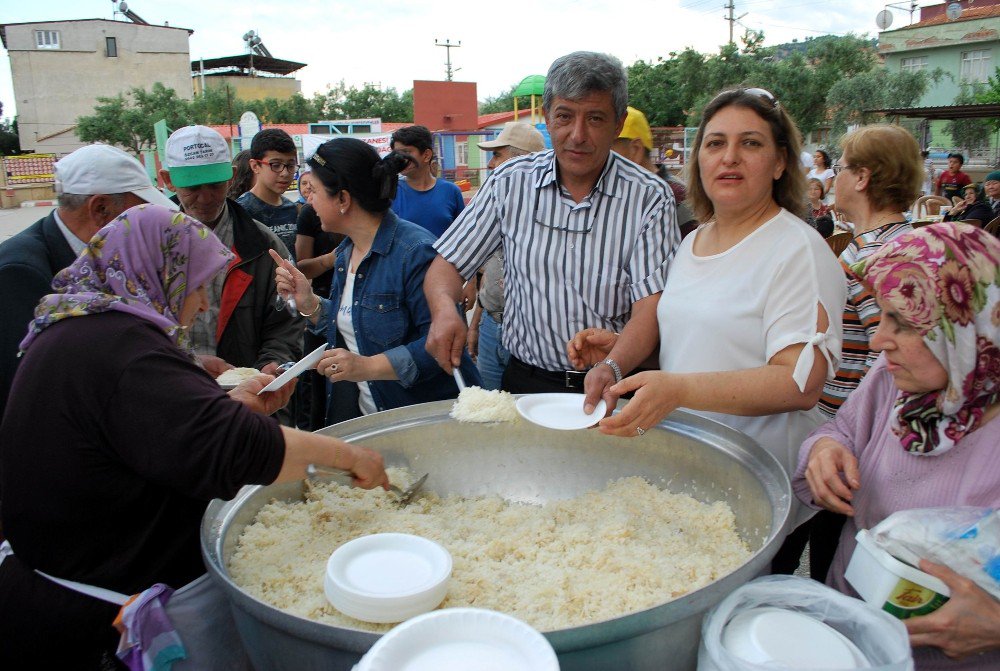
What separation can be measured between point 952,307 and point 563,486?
1.03m

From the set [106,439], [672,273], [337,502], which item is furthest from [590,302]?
[106,439]

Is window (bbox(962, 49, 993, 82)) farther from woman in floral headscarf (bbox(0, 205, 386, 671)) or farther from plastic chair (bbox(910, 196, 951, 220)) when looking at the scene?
woman in floral headscarf (bbox(0, 205, 386, 671))

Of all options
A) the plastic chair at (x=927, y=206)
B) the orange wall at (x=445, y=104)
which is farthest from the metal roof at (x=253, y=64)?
the plastic chair at (x=927, y=206)

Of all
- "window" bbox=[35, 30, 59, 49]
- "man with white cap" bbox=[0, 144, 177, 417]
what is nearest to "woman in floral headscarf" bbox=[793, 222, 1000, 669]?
"man with white cap" bbox=[0, 144, 177, 417]

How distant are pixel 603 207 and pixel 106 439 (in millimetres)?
1465

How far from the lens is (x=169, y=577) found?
135cm

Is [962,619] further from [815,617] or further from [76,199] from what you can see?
[76,199]

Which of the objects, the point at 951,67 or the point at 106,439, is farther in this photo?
the point at 951,67

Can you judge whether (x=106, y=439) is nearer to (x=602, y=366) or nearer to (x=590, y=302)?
(x=602, y=366)

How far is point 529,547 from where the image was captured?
1.47 m

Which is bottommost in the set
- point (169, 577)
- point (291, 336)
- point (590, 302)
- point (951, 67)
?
point (169, 577)

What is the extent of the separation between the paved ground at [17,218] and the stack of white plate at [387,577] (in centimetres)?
1515

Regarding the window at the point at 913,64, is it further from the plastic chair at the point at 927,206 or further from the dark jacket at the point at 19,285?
the dark jacket at the point at 19,285

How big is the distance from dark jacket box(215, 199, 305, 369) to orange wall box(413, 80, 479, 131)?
1043 inches
